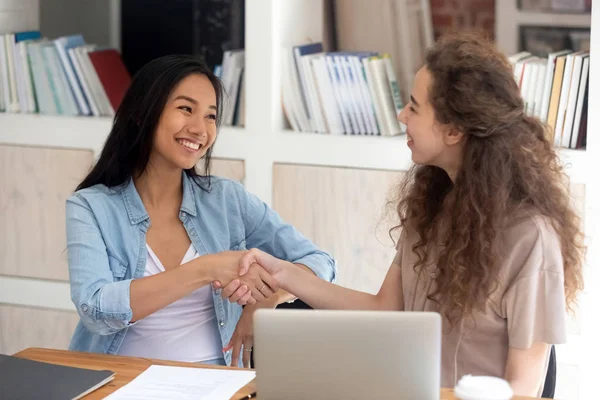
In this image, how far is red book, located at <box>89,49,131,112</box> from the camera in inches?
147

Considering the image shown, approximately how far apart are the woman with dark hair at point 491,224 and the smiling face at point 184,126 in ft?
1.88

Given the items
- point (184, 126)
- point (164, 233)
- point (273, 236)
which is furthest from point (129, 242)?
point (273, 236)

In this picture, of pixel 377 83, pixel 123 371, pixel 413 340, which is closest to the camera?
pixel 413 340

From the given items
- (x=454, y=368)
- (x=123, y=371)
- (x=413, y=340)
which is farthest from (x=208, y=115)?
(x=413, y=340)

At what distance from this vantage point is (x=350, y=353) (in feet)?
5.55

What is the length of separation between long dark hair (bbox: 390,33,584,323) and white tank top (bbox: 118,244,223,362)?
2.02 feet

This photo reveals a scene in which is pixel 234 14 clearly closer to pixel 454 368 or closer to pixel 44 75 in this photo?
pixel 44 75

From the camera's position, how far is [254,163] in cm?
348

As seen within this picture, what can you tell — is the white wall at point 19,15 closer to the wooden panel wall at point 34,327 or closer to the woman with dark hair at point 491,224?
the wooden panel wall at point 34,327

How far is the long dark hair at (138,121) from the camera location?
2.50 m

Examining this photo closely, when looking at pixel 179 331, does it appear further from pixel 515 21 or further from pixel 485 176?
pixel 515 21

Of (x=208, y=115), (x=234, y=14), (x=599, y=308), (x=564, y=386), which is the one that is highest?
(x=234, y=14)

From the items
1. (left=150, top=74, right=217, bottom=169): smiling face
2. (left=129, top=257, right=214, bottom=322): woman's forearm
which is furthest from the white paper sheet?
(left=150, top=74, right=217, bottom=169): smiling face

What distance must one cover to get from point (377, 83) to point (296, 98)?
304 millimetres
